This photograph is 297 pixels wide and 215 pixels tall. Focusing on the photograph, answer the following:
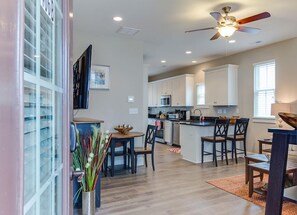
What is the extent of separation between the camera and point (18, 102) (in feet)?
1.60

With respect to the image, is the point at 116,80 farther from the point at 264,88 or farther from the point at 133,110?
the point at 264,88

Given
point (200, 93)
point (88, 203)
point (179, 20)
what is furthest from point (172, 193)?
point (200, 93)

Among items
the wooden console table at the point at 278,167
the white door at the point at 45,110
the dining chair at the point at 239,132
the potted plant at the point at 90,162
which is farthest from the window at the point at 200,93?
the white door at the point at 45,110

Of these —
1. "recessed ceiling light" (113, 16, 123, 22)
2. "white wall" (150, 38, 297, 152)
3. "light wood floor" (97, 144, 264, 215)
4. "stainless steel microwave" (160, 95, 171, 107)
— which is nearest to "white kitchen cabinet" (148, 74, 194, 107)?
"stainless steel microwave" (160, 95, 171, 107)

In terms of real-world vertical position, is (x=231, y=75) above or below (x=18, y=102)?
above

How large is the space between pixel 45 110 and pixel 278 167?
4.67 ft

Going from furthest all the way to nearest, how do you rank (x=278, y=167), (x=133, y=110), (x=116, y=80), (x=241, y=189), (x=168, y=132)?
1. (x=168, y=132)
2. (x=133, y=110)
3. (x=116, y=80)
4. (x=241, y=189)
5. (x=278, y=167)

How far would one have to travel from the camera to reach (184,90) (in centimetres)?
821

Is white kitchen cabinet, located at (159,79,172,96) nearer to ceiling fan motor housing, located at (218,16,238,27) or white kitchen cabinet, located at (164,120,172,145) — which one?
white kitchen cabinet, located at (164,120,172,145)

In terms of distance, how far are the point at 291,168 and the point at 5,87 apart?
228cm

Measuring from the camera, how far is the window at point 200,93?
7811 millimetres

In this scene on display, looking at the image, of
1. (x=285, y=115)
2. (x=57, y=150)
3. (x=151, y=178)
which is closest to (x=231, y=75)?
(x=151, y=178)

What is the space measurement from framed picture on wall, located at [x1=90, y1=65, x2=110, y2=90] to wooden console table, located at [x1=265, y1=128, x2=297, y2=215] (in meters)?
3.93

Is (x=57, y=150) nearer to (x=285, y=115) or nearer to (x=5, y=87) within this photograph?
(x=5, y=87)
